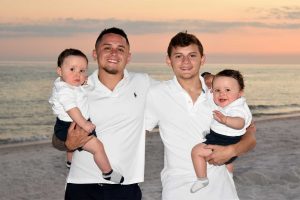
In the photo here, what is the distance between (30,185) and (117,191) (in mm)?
7091

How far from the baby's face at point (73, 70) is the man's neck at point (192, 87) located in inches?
42.6

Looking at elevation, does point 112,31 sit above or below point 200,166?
above

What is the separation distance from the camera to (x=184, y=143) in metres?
4.85

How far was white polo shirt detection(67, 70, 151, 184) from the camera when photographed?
16.7 ft

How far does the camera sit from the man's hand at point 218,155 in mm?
4758

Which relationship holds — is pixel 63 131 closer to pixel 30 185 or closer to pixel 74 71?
pixel 74 71

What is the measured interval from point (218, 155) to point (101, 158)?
1.20m

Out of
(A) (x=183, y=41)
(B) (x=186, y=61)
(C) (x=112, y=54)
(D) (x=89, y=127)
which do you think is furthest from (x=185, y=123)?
(C) (x=112, y=54)

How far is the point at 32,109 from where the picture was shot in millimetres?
42438

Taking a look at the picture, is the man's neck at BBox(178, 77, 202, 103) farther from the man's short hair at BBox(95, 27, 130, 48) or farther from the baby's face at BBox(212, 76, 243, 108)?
the man's short hair at BBox(95, 27, 130, 48)

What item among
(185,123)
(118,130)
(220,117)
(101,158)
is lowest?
(101,158)

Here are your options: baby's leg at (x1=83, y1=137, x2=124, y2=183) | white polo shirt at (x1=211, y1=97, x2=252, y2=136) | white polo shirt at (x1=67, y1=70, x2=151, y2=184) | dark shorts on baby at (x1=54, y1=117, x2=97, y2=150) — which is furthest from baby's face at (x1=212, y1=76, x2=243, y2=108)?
dark shorts on baby at (x1=54, y1=117, x2=97, y2=150)

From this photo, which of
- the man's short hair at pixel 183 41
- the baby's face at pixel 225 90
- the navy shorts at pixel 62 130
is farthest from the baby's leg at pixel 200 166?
the navy shorts at pixel 62 130

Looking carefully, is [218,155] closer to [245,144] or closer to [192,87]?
[245,144]
